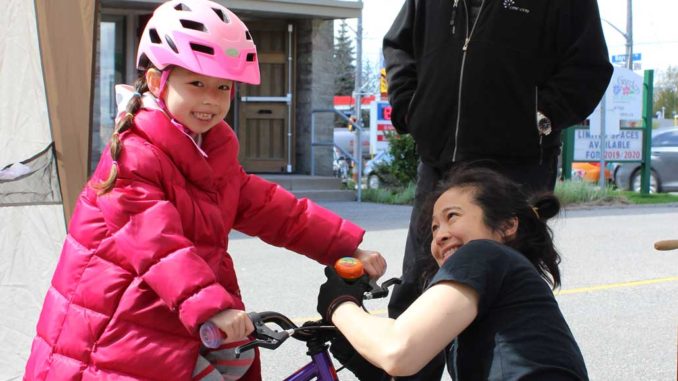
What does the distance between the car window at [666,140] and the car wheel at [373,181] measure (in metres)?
6.49

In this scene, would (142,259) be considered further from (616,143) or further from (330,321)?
(616,143)

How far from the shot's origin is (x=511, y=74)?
11.8 feet

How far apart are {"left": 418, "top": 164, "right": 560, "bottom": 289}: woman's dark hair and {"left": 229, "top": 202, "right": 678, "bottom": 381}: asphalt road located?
1.96 ft

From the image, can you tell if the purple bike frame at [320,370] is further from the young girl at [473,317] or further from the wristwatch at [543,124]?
the wristwatch at [543,124]

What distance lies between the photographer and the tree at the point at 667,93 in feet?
248

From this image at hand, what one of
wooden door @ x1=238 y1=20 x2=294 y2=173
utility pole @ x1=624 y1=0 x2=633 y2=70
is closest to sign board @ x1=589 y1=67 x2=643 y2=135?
wooden door @ x1=238 y1=20 x2=294 y2=173

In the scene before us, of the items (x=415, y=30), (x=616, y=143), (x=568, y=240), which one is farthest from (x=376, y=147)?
(x=415, y=30)

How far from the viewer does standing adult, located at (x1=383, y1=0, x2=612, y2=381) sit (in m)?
3.59

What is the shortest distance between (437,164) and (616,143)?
597 inches

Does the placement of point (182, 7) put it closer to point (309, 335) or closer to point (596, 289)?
point (309, 335)

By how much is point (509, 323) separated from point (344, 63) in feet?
244

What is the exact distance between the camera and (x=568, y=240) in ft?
35.7

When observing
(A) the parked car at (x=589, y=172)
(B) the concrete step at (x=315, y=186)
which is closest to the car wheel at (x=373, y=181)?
(B) the concrete step at (x=315, y=186)

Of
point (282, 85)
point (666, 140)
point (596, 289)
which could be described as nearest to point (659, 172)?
point (666, 140)
